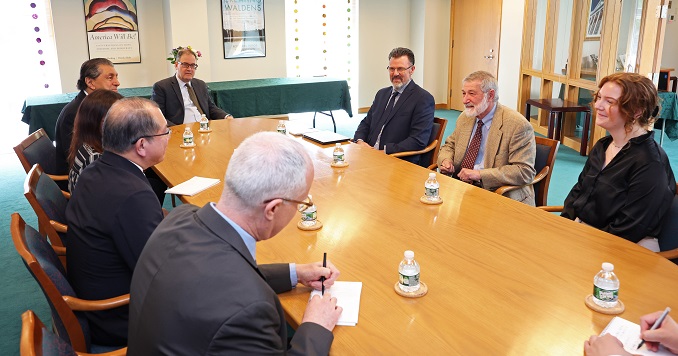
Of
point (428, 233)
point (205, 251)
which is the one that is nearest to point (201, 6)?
point (428, 233)

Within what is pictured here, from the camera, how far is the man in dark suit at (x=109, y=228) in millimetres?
1851

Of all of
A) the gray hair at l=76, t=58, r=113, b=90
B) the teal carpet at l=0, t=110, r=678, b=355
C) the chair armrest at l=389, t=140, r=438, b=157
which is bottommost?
the teal carpet at l=0, t=110, r=678, b=355

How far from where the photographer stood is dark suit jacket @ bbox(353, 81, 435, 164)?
389 centimetres

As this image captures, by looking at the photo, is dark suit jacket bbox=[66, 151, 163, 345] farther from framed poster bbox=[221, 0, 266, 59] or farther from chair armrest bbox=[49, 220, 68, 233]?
framed poster bbox=[221, 0, 266, 59]

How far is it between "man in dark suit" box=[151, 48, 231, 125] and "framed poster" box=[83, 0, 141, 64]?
2965 mm

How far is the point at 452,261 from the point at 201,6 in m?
6.48

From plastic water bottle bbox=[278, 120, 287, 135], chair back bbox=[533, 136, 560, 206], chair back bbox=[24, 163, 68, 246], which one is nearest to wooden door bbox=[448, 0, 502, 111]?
plastic water bottle bbox=[278, 120, 287, 135]

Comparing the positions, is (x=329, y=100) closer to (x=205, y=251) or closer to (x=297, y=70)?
(x=297, y=70)

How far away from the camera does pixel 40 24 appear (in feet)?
23.8

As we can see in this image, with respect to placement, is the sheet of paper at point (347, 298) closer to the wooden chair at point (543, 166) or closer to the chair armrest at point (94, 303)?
the chair armrest at point (94, 303)

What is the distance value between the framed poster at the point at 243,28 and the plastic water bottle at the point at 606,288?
288 inches

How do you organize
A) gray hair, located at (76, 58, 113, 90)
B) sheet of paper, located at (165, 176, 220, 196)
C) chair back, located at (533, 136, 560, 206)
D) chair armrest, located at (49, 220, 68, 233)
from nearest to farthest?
chair armrest, located at (49, 220, 68, 233) < sheet of paper, located at (165, 176, 220, 196) < chair back, located at (533, 136, 560, 206) < gray hair, located at (76, 58, 113, 90)

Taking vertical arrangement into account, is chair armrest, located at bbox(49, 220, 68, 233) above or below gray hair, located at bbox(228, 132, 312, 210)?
below

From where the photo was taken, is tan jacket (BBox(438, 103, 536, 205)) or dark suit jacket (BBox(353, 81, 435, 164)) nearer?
tan jacket (BBox(438, 103, 536, 205))
